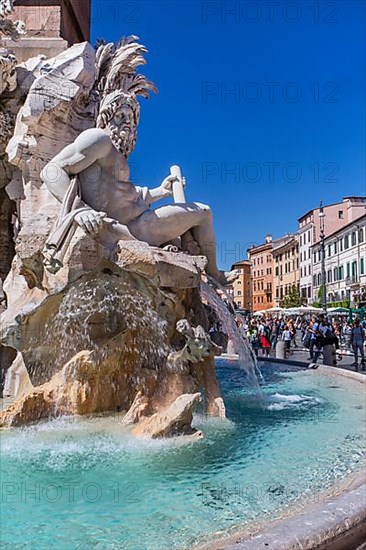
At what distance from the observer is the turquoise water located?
9.67 feet

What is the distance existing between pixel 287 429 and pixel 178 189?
3136 mm

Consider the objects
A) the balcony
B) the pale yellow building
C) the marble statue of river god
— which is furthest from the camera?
the pale yellow building

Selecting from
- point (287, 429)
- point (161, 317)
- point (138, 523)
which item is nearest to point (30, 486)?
point (138, 523)

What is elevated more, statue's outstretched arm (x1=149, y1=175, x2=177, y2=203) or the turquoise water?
statue's outstretched arm (x1=149, y1=175, x2=177, y2=203)

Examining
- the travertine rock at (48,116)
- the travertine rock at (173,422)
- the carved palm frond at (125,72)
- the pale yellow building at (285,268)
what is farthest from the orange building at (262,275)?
the travertine rock at (173,422)

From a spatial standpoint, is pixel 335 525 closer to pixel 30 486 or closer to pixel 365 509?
pixel 365 509

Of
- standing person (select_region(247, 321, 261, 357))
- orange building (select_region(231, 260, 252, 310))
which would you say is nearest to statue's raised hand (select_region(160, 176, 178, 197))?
standing person (select_region(247, 321, 261, 357))

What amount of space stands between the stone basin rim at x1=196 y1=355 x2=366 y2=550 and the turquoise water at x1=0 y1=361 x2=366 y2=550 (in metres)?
0.36

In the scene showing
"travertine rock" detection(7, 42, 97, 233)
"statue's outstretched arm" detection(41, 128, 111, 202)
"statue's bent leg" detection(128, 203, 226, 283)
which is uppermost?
"travertine rock" detection(7, 42, 97, 233)

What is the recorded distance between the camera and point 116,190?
5688mm

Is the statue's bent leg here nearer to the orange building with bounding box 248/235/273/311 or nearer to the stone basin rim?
the stone basin rim

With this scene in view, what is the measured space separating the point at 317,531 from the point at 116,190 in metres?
4.11

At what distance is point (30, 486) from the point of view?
3.60 metres

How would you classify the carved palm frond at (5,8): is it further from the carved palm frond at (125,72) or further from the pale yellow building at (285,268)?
the pale yellow building at (285,268)
